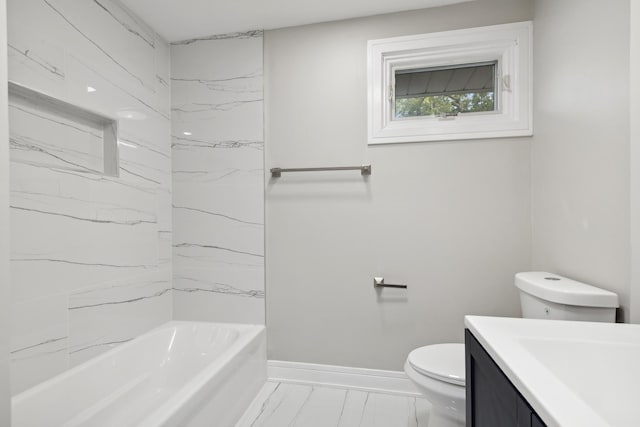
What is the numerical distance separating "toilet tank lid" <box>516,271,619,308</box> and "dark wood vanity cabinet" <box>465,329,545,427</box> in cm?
57

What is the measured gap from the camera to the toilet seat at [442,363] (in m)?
1.43

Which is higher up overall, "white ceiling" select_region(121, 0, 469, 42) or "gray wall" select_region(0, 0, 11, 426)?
"white ceiling" select_region(121, 0, 469, 42)

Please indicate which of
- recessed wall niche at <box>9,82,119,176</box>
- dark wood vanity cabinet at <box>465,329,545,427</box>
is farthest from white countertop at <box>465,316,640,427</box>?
recessed wall niche at <box>9,82,119,176</box>

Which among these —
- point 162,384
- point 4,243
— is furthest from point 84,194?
point 162,384

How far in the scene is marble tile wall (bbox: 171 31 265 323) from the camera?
7.55ft

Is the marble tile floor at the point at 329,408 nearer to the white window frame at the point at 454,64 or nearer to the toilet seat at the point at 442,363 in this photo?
the toilet seat at the point at 442,363

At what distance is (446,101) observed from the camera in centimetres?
212

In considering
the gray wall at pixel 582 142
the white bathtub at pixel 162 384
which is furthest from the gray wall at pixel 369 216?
the white bathtub at pixel 162 384

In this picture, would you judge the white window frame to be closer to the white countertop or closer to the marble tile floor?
the white countertop

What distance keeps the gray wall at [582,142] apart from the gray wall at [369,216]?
6.9 inches

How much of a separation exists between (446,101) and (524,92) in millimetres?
412

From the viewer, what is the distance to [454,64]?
2.13 meters

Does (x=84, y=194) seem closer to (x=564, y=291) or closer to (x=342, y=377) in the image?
(x=342, y=377)

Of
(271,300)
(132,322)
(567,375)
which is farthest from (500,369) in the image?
(132,322)
